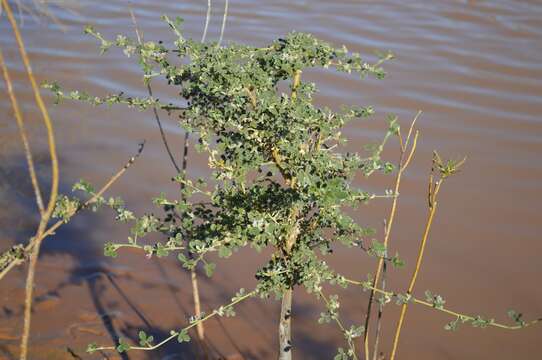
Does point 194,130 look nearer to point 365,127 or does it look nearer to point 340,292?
point 340,292

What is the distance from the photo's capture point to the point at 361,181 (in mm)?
5125

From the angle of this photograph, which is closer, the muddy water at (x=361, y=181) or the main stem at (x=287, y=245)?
the main stem at (x=287, y=245)

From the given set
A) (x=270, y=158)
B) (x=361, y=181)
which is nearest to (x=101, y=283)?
(x=361, y=181)

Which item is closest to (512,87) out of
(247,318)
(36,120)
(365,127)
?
(365,127)

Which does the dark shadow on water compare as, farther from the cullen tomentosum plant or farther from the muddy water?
the cullen tomentosum plant

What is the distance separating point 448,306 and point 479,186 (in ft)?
4.39

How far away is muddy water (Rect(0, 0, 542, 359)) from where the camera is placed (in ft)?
12.2

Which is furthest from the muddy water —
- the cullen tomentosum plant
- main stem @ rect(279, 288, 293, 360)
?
the cullen tomentosum plant

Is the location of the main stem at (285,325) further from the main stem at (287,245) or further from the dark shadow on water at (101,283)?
the dark shadow on water at (101,283)

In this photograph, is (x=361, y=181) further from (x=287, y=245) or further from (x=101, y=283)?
(x=287, y=245)

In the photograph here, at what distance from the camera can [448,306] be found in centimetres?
394

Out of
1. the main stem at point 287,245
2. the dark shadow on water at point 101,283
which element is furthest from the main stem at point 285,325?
the dark shadow on water at point 101,283

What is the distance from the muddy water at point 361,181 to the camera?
3.71 meters

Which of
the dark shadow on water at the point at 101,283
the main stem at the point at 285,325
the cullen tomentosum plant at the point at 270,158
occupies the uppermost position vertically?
the cullen tomentosum plant at the point at 270,158
